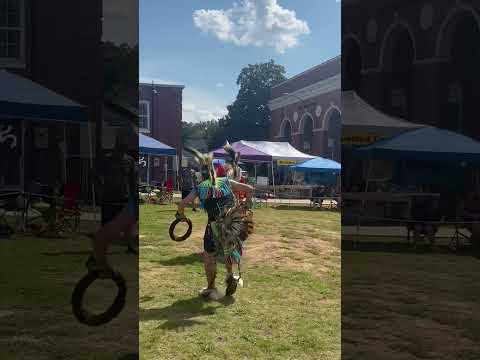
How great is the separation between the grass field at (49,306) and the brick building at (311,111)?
81.4 ft

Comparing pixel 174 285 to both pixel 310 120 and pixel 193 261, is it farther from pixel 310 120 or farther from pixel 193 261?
pixel 310 120

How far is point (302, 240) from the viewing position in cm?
918

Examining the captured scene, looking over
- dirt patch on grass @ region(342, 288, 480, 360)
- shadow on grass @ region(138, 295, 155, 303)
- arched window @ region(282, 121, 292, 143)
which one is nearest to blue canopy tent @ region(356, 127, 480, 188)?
dirt patch on grass @ region(342, 288, 480, 360)

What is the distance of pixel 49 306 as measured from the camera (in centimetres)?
216

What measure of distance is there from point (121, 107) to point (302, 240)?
739 cm

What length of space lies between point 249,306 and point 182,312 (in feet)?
2.24

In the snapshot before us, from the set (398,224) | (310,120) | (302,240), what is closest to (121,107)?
(398,224)

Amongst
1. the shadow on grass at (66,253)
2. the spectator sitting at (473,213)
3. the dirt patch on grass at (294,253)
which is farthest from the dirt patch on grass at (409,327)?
the dirt patch on grass at (294,253)

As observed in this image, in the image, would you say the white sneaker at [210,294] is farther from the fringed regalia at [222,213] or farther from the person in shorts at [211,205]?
the fringed regalia at [222,213]

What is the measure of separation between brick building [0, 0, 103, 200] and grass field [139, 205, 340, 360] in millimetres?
1701

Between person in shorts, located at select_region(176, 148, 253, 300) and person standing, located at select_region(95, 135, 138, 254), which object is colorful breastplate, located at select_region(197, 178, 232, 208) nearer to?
person in shorts, located at select_region(176, 148, 253, 300)

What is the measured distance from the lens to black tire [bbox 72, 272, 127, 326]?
217cm

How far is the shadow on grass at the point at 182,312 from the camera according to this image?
4.00 meters

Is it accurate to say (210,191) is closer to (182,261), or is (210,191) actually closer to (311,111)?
(182,261)
